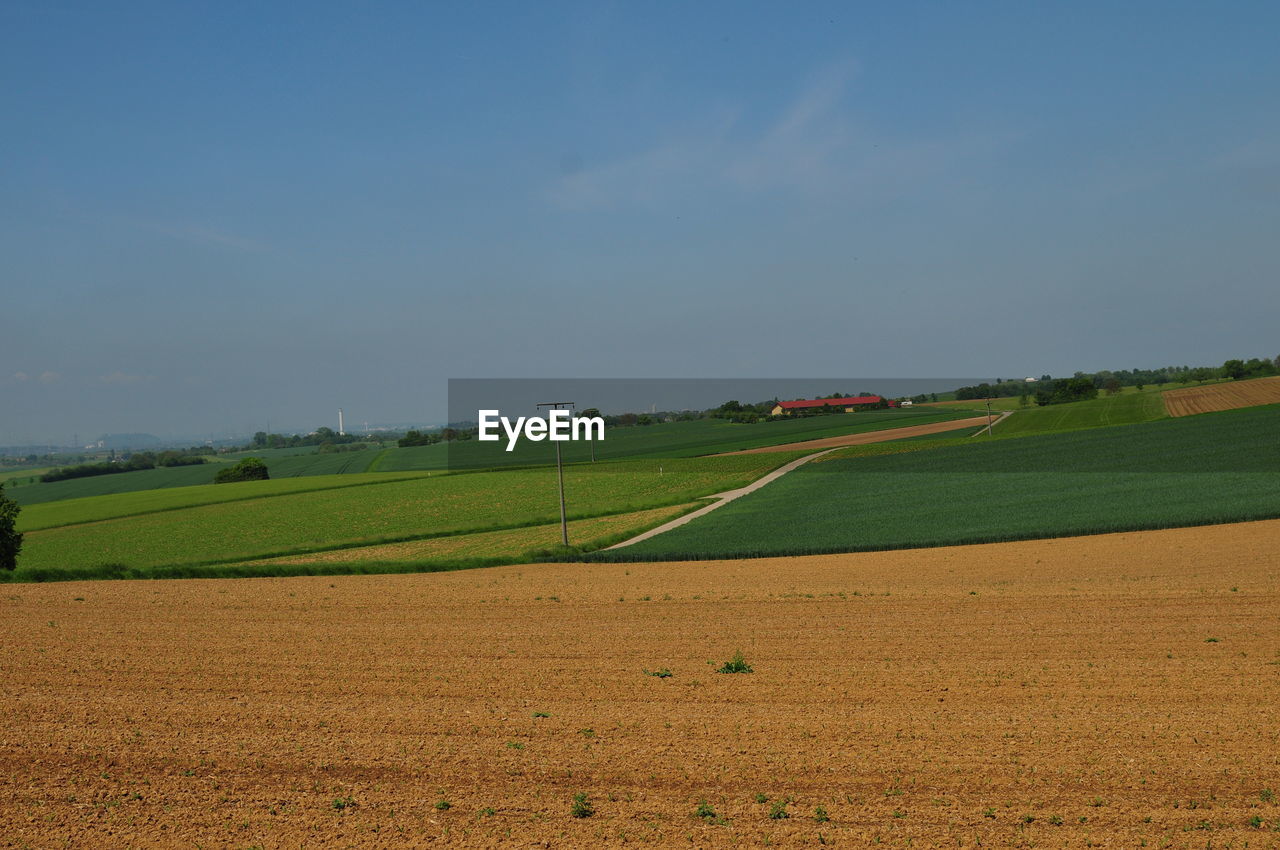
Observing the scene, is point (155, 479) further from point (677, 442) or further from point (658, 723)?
point (658, 723)

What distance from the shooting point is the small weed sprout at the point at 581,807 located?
7.94 m

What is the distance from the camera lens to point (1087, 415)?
270 ft

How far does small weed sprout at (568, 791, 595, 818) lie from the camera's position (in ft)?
26.1

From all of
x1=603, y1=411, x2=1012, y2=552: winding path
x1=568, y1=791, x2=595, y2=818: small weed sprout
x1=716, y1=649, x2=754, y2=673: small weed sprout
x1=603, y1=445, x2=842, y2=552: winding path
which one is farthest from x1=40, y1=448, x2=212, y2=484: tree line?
x1=568, y1=791, x2=595, y2=818: small weed sprout

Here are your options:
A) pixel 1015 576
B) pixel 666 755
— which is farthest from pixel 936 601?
pixel 666 755

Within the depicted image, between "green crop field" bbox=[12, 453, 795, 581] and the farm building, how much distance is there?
58.7 meters

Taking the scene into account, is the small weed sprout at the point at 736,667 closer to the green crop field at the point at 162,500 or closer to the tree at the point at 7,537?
the tree at the point at 7,537

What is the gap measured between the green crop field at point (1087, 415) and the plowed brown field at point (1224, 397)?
1403 millimetres

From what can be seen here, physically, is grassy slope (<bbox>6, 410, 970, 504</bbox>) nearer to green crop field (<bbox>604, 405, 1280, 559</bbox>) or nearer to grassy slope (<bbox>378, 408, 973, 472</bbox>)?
grassy slope (<bbox>378, 408, 973, 472</bbox>)

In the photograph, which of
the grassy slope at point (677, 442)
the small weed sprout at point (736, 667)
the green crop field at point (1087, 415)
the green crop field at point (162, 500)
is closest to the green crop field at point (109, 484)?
the green crop field at point (162, 500)

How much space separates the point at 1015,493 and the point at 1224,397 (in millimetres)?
49655

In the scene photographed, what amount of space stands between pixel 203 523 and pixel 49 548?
849 centimetres

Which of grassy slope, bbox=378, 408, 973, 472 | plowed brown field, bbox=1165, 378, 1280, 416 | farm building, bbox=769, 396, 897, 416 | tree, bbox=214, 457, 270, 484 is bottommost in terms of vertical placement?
tree, bbox=214, 457, 270, 484

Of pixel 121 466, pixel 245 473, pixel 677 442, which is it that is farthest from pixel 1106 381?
pixel 121 466
